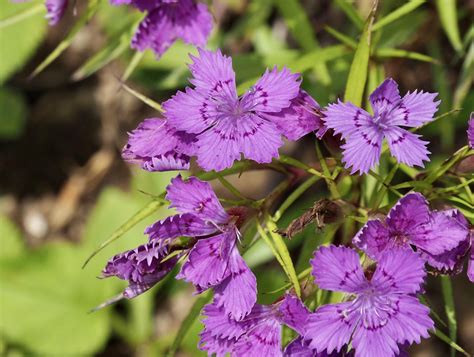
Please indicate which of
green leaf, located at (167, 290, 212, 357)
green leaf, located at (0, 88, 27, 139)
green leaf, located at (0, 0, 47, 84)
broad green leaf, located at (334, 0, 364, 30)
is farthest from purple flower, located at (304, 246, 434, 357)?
green leaf, located at (0, 88, 27, 139)

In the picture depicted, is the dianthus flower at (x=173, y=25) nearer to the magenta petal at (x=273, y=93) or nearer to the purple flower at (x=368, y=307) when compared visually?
the magenta petal at (x=273, y=93)

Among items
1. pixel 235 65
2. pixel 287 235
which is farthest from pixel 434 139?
pixel 287 235

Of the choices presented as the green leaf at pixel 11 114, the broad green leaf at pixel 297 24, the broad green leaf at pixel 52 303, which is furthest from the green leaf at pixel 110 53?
the green leaf at pixel 11 114

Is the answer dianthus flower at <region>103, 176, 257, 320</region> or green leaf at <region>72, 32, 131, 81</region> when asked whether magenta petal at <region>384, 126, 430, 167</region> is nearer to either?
dianthus flower at <region>103, 176, 257, 320</region>

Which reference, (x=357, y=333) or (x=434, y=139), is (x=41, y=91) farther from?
(x=357, y=333)

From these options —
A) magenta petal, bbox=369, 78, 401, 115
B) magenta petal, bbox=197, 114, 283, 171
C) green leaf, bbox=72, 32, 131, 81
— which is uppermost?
green leaf, bbox=72, 32, 131, 81

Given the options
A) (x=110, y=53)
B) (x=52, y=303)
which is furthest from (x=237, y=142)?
(x=52, y=303)
